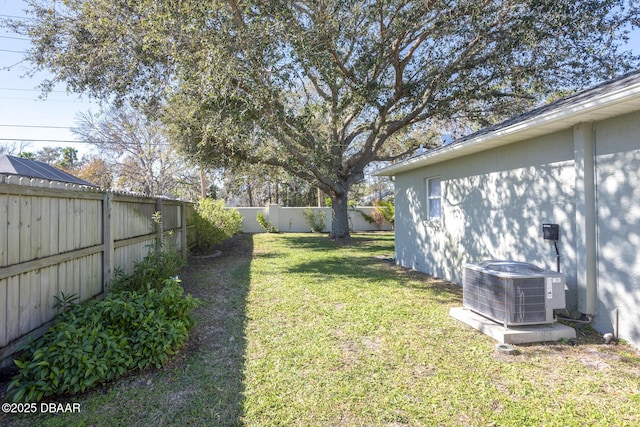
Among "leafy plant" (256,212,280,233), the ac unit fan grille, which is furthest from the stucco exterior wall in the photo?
"leafy plant" (256,212,280,233)

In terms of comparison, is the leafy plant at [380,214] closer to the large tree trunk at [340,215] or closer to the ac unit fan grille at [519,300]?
the large tree trunk at [340,215]

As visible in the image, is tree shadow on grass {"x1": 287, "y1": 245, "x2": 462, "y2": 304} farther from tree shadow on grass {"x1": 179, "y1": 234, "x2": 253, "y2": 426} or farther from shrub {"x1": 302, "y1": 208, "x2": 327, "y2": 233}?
shrub {"x1": 302, "y1": 208, "x2": 327, "y2": 233}

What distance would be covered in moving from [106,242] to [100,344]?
69.7 inches

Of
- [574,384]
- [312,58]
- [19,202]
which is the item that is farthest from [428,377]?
[312,58]

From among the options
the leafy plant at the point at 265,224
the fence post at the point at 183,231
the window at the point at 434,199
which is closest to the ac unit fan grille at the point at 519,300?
the window at the point at 434,199

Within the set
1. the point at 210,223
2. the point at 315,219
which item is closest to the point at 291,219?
the point at 315,219

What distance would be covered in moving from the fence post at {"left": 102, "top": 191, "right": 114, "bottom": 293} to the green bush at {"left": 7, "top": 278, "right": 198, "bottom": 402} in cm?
71

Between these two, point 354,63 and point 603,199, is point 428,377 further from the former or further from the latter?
point 354,63

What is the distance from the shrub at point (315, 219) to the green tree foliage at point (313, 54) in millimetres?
8597

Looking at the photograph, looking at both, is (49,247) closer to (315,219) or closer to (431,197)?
(431,197)

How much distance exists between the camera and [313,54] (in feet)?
24.5

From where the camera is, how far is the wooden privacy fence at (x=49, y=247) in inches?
103

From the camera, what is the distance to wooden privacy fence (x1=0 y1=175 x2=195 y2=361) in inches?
103

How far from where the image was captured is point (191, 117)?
9711 mm
